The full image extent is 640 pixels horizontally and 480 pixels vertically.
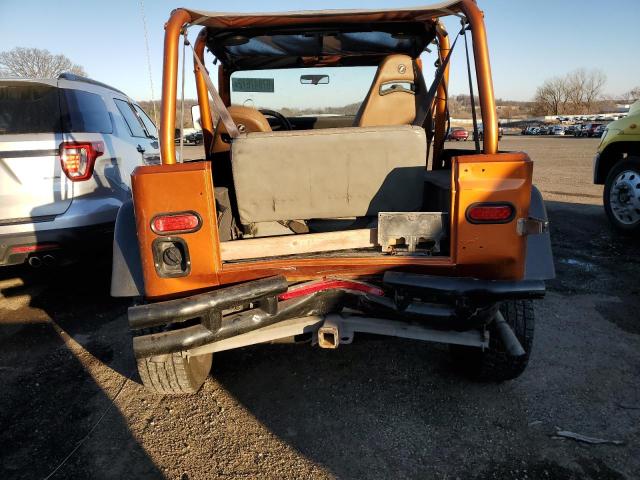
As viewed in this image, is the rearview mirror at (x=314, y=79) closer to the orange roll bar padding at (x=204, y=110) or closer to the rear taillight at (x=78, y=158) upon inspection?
the orange roll bar padding at (x=204, y=110)

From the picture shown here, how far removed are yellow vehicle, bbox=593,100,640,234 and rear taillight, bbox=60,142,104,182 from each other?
6.47 meters

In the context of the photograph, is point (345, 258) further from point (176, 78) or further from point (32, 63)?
point (32, 63)

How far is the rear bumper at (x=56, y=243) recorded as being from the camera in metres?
3.79

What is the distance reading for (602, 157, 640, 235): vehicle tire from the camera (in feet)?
19.4

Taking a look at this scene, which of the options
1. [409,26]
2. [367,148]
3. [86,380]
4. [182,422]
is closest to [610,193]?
[409,26]

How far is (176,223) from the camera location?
7.20ft

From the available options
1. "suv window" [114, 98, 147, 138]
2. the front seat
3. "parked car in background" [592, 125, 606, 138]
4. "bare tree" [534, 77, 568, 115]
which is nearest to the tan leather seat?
the front seat

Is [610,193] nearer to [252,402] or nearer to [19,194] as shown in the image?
[252,402]

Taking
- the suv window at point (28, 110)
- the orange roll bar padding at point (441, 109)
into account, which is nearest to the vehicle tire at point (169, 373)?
the suv window at point (28, 110)

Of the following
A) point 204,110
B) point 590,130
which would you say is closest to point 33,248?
point 204,110

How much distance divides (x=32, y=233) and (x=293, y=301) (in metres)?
2.75

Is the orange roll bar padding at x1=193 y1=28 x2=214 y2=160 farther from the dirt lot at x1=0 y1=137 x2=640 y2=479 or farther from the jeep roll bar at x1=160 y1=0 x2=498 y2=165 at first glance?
the dirt lot at x1=0 y1=137 x2=640 y2=479

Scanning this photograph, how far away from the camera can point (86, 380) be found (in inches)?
123

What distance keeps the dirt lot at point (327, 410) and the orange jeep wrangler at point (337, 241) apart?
0.27m
